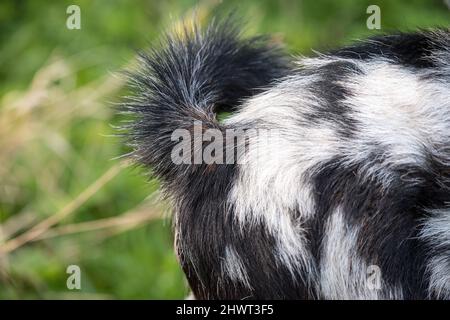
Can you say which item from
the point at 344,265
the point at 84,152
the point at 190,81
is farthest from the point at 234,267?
the point at 84,152

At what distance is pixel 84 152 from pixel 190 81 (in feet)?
7.52

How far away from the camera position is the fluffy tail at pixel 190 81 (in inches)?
78.7

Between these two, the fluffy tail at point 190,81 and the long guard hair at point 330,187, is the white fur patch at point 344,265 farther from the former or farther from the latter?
the fluffy tail at point 190,81

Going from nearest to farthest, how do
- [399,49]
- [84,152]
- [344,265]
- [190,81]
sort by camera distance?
[344,265]
[399,49]
[190,81]
[84,152]

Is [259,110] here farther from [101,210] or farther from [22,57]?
[22,57]

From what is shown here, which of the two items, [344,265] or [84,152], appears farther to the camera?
[84,152]

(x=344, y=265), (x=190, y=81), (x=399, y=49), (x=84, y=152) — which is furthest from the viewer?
(x=84, y=152)

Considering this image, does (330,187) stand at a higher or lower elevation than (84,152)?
lower

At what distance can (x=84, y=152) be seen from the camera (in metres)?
4.31

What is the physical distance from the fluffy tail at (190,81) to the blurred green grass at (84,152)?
1.07 meters

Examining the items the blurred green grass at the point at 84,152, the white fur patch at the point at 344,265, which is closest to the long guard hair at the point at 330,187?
the white fur patch at the point at 344,265

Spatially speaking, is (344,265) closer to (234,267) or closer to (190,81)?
(234,267)

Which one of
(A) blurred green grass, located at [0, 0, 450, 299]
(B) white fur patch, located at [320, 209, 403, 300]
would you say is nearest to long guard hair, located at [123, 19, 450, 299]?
(B) white fur patch, located at [320, 209, 403, 300]

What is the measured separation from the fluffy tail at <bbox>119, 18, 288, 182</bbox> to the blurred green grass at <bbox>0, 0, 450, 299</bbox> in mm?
1070
